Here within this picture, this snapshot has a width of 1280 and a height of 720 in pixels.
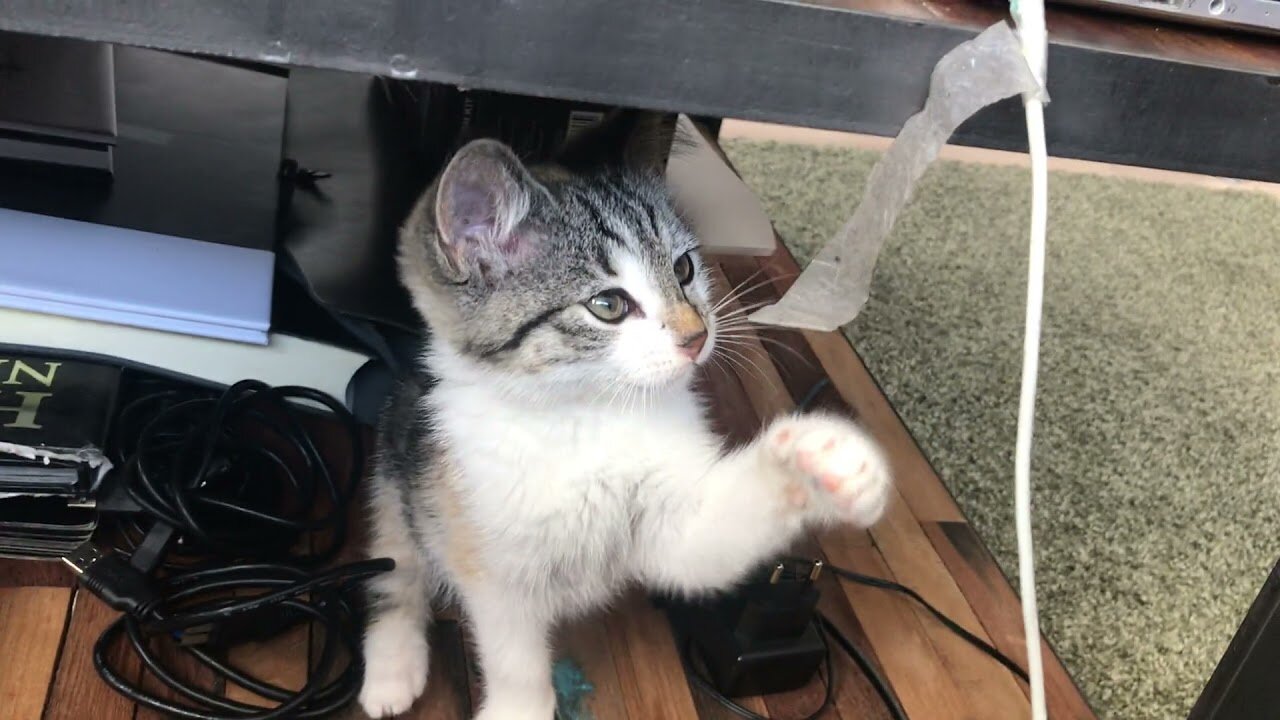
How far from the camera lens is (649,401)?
0.88 m

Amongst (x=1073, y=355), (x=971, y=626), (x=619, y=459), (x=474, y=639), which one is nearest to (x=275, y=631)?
(x=474, y=639)

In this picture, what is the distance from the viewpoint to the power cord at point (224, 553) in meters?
0.92

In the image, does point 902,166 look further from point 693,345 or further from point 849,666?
point 849,666

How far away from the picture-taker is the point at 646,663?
104cm

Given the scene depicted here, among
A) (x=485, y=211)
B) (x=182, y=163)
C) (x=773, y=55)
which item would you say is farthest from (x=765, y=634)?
(x=182, y=163)

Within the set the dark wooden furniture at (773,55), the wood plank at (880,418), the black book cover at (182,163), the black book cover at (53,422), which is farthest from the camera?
the wood plank at (880,418)

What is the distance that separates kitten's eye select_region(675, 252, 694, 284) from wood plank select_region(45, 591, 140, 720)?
0.63m

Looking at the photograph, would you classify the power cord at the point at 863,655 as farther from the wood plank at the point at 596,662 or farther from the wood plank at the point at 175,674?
the wood plank at the point at 175,674

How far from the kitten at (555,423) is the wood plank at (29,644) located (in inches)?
11.2

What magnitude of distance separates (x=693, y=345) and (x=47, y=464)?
646mm

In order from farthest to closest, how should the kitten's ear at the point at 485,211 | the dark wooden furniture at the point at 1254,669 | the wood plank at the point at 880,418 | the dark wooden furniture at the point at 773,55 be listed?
the wood plank at the point at 880,418
the kitten's ear at the point at 485,211
the dark wooden furniture at the point at 1254,669
the dark wooden furniture at the point at 773,55

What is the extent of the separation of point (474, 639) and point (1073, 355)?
1.29 meters

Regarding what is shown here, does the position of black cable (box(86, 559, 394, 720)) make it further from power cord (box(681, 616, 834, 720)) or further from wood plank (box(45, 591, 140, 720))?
power cord (box(681, 616, 834, 720))

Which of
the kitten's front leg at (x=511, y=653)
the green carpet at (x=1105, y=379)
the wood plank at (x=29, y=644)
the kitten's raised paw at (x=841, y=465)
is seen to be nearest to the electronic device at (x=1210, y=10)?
the kitten's raised paw at (x=841, y=465)
